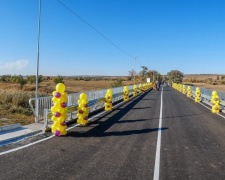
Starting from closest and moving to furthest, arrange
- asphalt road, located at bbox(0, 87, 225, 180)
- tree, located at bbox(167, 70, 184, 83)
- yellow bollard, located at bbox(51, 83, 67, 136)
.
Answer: asphalt road, located at bbox(0, 87, 225, 180)
yellow bollard, located at bbox(51, 83, 67, 136)
tree, located at bbox(167, 70, 184, 83)

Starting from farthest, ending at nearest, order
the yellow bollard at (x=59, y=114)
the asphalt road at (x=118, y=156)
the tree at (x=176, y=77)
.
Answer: the tree at (x=176, y=77) → the yellow bollard at (x=59, y=114) → the asphalt road at (x=118, y=156)

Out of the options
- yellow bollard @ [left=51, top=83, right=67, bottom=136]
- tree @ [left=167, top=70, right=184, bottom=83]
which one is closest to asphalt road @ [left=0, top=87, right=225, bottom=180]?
yellow bollard @ [left=51, top=83, right=67, bottom=136]

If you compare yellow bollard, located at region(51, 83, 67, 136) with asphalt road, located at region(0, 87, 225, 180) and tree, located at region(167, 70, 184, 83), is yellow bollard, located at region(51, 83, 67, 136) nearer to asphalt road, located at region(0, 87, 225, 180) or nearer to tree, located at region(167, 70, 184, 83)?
asphalt road, located at region(0, 87, 225, 180)

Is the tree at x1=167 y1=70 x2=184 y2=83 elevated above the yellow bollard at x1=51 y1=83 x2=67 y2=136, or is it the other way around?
the tree at x1=167 y1=70 x2=184 y2=83

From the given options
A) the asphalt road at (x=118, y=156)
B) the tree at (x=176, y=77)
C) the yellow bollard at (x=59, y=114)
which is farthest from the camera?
the tree at (x=176, y=77)

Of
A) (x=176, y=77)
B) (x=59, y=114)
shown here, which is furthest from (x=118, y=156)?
(x=176, y=77)

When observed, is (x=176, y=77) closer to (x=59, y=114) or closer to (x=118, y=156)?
(x=59, y=114)

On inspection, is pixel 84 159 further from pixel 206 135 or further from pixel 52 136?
pixel 206 135

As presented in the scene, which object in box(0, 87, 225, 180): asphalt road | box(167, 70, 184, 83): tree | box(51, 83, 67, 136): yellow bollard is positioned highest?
box(167, 70, 184, 83): tree

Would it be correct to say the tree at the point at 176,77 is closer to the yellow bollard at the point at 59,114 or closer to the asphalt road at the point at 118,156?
the asphalt road at the point at 118,156

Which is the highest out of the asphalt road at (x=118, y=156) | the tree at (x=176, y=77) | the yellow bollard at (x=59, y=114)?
the tree at (x=176, y=77)

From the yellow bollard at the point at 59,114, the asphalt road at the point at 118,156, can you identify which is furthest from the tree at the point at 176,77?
the yellow bollard at the point at 59,114

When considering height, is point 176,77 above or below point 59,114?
above

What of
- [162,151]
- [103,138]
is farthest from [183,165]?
[103,138]
